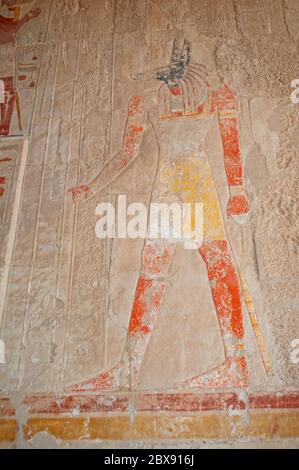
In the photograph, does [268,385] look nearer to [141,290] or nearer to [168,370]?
[168,370]

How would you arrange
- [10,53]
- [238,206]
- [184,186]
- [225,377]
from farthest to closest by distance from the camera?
1. [10,53]
2. [184,186]
3. [238,206]
4. [225,377]

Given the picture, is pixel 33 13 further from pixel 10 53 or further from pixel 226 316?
pixel 226 316

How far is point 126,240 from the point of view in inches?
117

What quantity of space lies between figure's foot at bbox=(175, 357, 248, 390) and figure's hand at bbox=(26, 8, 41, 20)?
3.18 metres

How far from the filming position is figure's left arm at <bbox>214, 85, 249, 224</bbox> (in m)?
2.91

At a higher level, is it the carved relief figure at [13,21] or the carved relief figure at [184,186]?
the carved relief figure at [13,21]

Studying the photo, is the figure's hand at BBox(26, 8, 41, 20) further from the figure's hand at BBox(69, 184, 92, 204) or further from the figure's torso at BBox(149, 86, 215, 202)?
the figure's hand at BBox(69, 184, 92, 204)

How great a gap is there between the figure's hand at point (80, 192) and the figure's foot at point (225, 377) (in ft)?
4.37

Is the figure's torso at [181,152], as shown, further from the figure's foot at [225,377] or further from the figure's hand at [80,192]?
the figure's foot at [225,377]

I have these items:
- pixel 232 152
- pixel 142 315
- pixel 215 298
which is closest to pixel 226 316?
pixel 215 298

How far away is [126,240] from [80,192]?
48 cm

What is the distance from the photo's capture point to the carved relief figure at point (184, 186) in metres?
2.62

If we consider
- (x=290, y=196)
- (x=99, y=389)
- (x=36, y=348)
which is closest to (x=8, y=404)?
(x=36, y=348)

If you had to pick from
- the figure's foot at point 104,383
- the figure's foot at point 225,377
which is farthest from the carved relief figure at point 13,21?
the figure's foot at point 225,377
